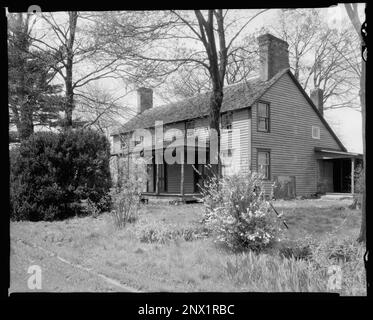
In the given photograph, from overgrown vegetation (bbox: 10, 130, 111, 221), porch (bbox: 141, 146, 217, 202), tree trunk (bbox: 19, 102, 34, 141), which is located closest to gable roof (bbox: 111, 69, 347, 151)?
overgrown vegetation (bbox: 10, 130, 111, 221)

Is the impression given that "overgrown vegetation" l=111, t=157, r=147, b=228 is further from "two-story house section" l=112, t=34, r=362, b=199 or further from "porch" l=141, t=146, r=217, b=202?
"porch" l=141, t=146, r=217, b=202

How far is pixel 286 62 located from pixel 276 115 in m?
2.58

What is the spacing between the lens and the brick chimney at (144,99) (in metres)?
4.93

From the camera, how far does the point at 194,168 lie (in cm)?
540

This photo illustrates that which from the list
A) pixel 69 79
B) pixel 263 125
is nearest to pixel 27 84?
pixel 69 79

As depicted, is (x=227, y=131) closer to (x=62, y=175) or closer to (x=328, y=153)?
(x=328, y=153)

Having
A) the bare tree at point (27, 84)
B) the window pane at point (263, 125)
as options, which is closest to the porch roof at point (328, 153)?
the window pane at point (263, 125)

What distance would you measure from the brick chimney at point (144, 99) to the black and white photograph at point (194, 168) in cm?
3

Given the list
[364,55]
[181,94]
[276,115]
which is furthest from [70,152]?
[364,55]

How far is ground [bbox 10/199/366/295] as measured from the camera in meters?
3.30

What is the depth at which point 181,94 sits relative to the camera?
6.03 meters

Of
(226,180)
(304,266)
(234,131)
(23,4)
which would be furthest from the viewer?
(234,131)
